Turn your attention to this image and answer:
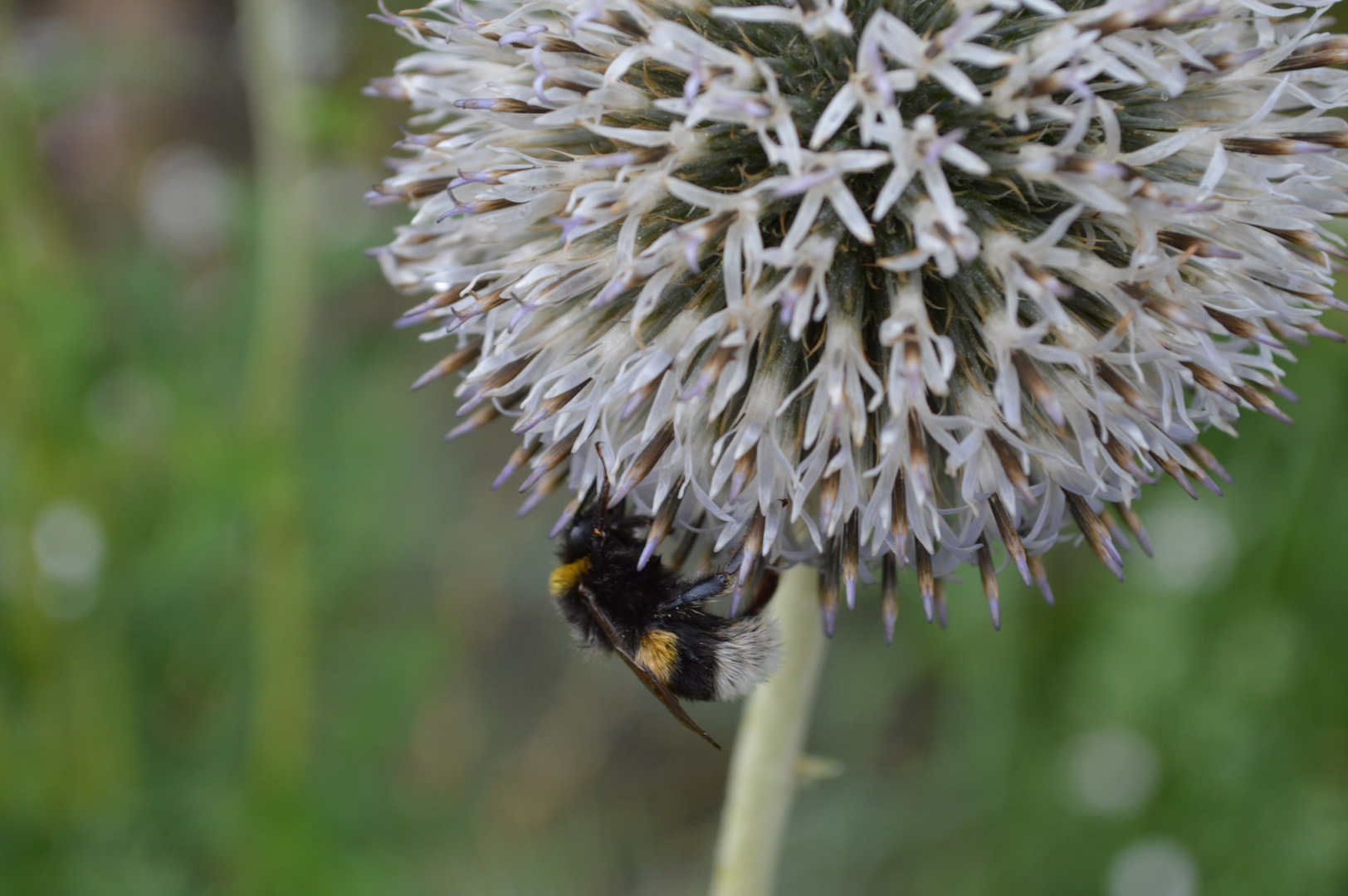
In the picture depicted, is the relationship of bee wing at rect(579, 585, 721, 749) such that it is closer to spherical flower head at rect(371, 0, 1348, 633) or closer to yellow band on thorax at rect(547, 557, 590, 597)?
yellow band on thorax at rect(547, 557, 590, 597)

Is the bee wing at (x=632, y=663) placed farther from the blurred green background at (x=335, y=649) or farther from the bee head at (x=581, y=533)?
the blurred green background at (x=335, y=649)

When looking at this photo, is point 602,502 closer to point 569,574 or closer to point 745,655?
point 569,574

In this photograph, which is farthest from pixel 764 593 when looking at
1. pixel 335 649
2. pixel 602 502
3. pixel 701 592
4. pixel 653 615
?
pixel 335 649

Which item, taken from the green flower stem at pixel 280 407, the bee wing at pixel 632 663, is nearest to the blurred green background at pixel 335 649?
the green flower stem at pixel 280 407

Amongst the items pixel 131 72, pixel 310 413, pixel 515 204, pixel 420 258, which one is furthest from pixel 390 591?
pixel 515 204

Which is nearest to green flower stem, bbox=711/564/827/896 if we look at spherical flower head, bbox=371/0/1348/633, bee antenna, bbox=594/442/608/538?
spherical flower head, bbox=371/0/1348/633

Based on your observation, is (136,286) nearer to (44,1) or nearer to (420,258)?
(420,258)
